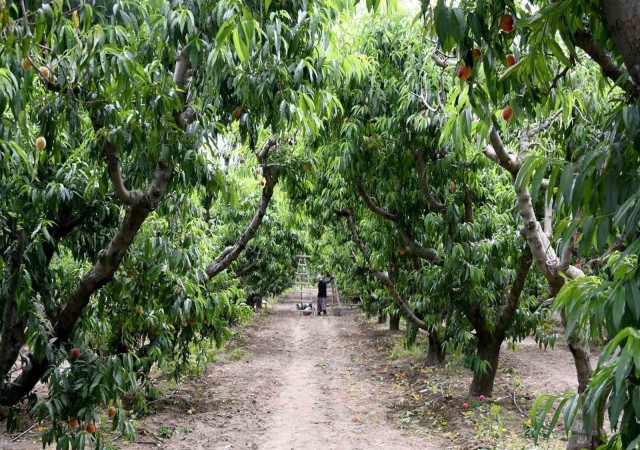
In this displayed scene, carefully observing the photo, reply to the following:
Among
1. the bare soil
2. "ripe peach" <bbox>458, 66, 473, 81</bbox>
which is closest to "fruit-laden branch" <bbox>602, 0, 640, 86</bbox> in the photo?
"ripe peach" <bbox>458, 66, 473, 81</bbox>

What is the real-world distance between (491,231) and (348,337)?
1143cm

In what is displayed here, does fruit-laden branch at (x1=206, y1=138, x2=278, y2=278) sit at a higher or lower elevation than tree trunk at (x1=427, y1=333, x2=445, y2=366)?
higher

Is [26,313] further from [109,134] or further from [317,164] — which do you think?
[317,164]

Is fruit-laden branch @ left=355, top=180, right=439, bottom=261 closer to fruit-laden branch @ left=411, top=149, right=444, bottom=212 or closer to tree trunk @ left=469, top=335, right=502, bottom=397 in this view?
fruit-laden branch @ left=411, top=149, right=444, bottom=212

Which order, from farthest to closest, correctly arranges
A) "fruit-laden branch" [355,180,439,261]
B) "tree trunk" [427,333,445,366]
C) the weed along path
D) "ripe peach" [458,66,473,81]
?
"tree trunk" [427,333,445,366], "fruit-laden branch" [355,180,439,261], the weed along path, "ripe peach" [458,66,473,81]

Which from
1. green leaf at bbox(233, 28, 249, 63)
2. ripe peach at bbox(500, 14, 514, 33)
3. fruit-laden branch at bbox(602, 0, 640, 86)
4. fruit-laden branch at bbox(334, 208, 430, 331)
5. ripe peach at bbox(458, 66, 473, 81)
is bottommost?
fruit-laden branch at bbox(334, 208, 430, 331)

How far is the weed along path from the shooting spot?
6645 mm

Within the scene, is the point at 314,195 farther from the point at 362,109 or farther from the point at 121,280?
the point at 121,280

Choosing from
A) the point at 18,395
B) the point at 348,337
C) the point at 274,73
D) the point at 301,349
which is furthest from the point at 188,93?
the point at 348,337

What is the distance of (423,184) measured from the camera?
6.73 meters

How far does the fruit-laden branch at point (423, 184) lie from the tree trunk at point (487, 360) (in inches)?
77.6

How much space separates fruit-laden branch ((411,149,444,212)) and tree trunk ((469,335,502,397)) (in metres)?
1.97

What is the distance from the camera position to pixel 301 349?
15242 mm

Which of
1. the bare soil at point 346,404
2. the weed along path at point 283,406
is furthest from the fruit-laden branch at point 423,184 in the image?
the weed along path at point 283,406
